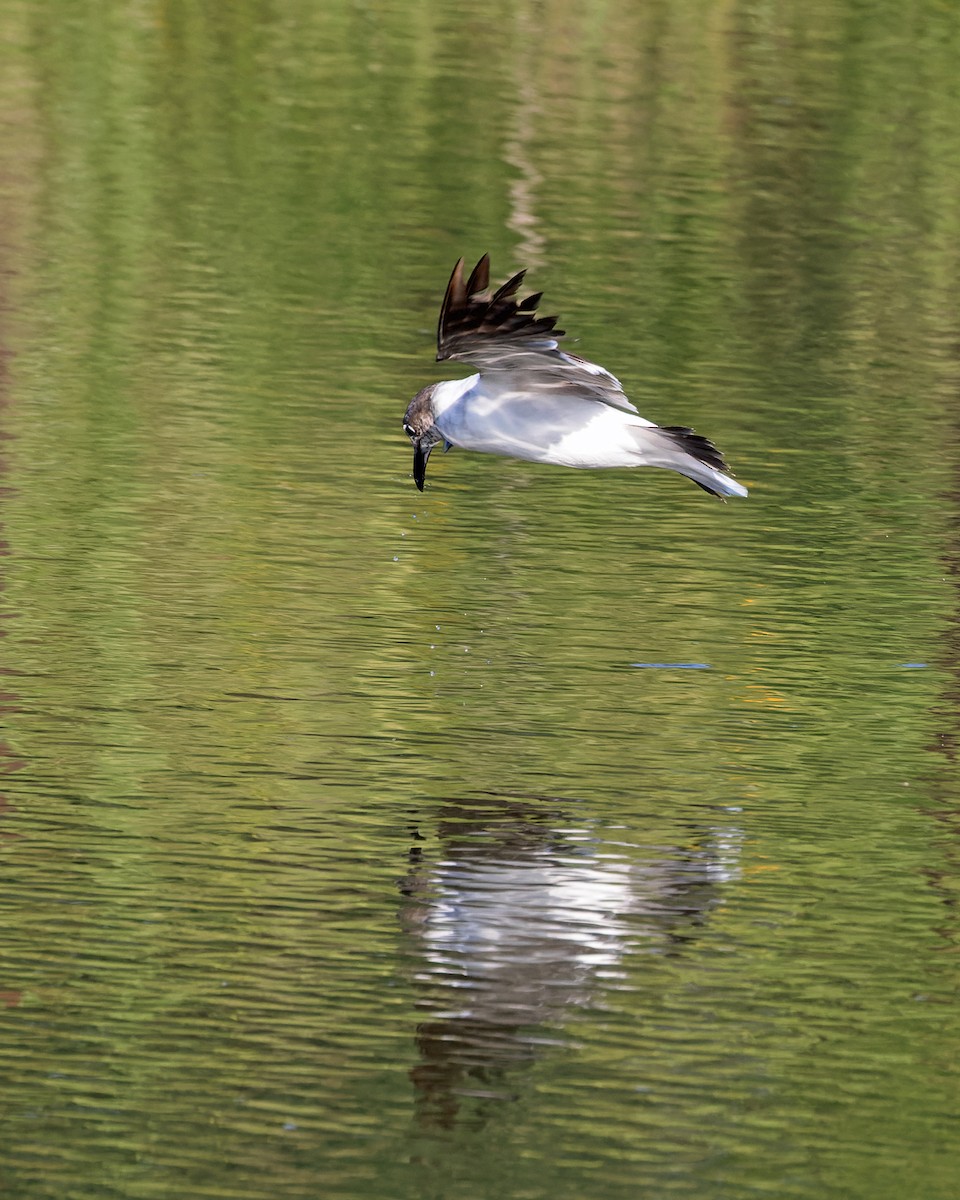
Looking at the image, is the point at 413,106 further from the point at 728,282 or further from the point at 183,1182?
the point at 183,1182

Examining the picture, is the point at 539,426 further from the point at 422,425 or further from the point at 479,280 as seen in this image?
the point at 479,280

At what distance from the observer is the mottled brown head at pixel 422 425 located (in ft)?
32.8

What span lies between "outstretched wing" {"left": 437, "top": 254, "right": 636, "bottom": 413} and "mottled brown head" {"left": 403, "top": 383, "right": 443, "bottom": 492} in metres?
0.53

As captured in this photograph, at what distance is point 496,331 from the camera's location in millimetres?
8758

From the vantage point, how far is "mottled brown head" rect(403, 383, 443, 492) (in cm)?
999

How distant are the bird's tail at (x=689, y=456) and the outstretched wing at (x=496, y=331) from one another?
0.48m

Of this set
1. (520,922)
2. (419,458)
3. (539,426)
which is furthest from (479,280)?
(520,922)

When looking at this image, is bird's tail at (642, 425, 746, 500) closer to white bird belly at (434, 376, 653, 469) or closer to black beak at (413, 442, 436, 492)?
white bird belly at (434, 376, 653, 469)

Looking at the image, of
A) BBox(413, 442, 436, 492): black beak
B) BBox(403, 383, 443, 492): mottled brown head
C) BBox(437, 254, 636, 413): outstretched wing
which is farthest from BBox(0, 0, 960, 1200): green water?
BBox(437, 254, 636, 413): outstretched wing

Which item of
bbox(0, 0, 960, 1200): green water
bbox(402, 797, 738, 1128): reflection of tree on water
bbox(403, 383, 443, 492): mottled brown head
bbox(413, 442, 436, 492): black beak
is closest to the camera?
bbox(0, 0, 960, 1200): green water

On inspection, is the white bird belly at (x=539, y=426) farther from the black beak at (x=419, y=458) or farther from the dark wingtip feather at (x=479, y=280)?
the dark wingtip feather at (x=479, y=280)

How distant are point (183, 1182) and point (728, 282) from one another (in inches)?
491

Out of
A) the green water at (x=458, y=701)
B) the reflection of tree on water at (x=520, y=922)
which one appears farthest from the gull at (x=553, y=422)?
the reflection of tree on water at (x=520, y=922)

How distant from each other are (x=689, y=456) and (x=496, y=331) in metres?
1.36
